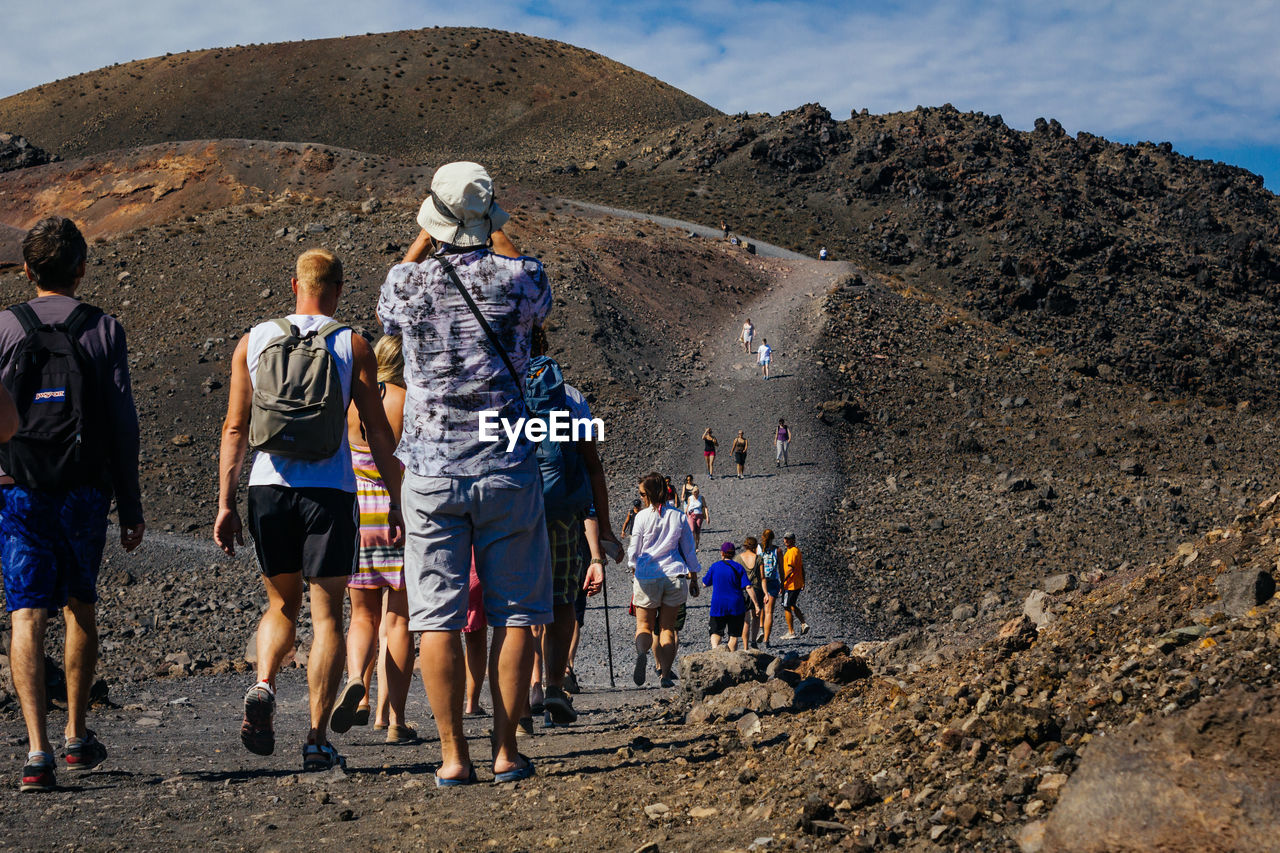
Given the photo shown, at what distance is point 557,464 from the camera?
5.58 meters

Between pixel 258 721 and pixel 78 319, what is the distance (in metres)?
1.73

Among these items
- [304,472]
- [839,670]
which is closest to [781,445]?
[839,670]

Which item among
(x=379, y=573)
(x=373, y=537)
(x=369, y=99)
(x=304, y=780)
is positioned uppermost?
(x=369, y=99)

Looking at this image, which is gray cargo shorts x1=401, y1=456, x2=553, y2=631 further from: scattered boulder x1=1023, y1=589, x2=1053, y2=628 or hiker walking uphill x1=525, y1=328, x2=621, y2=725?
scattered boulder x1=1023, y1=589, x2=1053, y2=628

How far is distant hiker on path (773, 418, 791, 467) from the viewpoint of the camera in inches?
997

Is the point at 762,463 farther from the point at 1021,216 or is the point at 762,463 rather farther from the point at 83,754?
the point at 1021,216

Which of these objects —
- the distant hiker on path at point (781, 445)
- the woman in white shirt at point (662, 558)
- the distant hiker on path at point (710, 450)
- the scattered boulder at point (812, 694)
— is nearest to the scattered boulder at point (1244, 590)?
the scattered boulder at point (812, 694)

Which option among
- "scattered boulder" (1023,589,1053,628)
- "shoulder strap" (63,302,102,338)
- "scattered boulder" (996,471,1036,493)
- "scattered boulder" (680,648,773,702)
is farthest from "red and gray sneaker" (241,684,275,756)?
"scattered boulder" (996,471,1036,493)

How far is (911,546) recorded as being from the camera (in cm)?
1853

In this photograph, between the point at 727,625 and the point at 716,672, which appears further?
the point at 727,625

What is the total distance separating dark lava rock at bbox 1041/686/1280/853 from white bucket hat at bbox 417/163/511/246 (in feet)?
8.52

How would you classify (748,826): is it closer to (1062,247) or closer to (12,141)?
(1062,247)

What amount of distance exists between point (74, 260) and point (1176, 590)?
15.2ft

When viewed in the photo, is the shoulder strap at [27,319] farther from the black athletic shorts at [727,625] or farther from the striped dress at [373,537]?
the black athletic shorts at [727,625]
